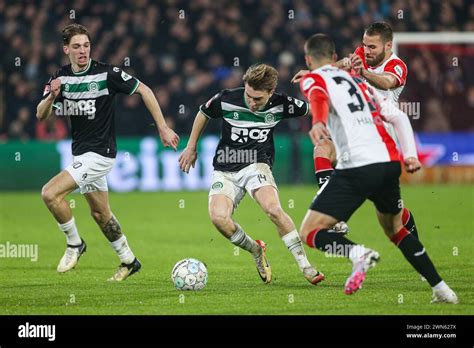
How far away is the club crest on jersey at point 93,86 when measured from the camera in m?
10.0

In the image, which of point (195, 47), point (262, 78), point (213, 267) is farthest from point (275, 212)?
point (195, 47)

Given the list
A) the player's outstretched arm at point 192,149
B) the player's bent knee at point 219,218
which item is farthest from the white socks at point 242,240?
the player's outstretched arm at point 192,149

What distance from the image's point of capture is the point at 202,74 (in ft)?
75.1

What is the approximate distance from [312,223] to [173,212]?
10186 mm

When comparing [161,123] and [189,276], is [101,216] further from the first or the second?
[189,276]

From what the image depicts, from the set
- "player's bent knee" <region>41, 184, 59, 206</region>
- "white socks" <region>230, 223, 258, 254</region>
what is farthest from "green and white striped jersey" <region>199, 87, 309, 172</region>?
"player's bent knee" <region>41, 184, 59, 206</region>

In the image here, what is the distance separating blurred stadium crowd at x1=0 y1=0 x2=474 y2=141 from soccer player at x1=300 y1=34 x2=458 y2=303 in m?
14.0

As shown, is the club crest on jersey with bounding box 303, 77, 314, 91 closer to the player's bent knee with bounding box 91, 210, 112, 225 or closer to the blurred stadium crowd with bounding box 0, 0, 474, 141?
the player's bent knee with bounding box 91, 210, 112, 225

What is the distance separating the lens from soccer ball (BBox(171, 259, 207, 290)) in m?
9.12

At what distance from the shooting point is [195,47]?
23609 mm

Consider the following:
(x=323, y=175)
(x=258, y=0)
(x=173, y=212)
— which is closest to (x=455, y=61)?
(x=258, y=0)

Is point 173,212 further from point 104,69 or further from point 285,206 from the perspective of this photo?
point 104,69

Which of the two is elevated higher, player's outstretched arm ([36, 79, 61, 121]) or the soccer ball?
player's outstretched arm ([36, 79, 61, 121])

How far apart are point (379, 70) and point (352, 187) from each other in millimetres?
2385
